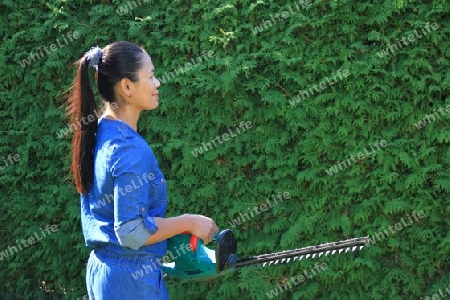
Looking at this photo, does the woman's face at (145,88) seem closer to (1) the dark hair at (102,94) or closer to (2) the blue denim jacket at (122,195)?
(1) the dark hair at (102,94)

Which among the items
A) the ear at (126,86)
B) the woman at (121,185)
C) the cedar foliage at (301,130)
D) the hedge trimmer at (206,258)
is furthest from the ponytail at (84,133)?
the cedar foliage at (301,130)

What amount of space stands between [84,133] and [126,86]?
0.25m

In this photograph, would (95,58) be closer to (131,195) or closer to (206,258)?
(131,195)

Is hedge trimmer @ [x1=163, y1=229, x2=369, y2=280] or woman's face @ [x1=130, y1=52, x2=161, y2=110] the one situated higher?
woman's face @ [x1=130, y1=52, x2=161, y2=110]

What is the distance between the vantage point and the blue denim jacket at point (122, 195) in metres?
2.38

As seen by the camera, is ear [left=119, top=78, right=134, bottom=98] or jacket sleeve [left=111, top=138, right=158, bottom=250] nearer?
jacket sleeve [left=111, top=138, right=158, bottom=250]

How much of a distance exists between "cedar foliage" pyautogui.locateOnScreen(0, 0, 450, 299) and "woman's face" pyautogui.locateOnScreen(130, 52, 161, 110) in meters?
2.36

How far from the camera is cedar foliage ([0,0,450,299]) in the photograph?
4766 millimetres

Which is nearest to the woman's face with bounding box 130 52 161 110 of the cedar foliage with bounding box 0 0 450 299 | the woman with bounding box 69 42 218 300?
the woman with bounding box 69 42 218 300

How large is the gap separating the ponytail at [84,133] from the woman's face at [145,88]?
7.2 inches

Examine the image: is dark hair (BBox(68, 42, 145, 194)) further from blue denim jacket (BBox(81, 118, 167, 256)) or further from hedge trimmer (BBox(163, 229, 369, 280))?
hedge trimmer (BBox(163, 229, 369, 280))

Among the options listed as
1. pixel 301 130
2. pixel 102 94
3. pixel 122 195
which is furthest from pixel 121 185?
pixel 301 130

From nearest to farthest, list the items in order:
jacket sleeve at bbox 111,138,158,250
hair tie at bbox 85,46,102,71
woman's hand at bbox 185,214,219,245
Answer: jacket sleeve at bbox 111,138,158,250
woman's hand at bbox 185,214,219,245
hair tie at bbox 85,46,102,71

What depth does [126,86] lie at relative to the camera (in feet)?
8.64
